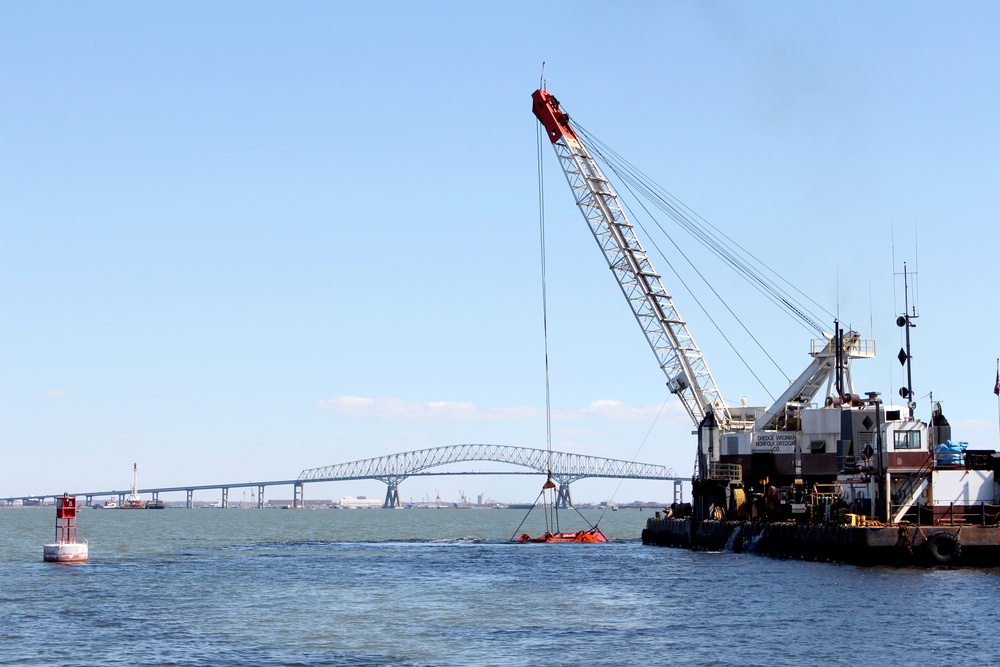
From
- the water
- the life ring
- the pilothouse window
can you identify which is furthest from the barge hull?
the pilothouse window

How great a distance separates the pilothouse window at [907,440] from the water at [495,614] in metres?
7.81

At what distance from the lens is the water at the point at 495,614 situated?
41.6 meters

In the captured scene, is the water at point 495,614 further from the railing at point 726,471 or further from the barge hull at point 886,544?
the railing at point 726,471

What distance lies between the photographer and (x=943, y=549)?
6675 cm

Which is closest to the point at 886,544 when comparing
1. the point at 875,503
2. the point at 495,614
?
the point at 875,503

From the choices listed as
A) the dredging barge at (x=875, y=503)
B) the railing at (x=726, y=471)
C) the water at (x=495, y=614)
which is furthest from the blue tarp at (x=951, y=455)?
the railing at (x=726, y=471)

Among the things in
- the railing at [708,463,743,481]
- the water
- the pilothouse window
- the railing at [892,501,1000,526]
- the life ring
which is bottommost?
the water

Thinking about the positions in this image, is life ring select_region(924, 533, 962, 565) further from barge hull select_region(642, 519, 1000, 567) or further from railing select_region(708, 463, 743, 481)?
railing select_region(708, 463, 743, 481)

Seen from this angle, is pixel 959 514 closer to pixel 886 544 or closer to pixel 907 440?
pixel 907 440

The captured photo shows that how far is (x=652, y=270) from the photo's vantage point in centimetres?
11738

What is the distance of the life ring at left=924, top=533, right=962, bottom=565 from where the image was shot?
219 ft

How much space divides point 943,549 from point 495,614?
2662cm

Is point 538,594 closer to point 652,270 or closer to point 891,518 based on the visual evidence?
point 891,518

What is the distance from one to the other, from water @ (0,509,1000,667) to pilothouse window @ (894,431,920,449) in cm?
781
